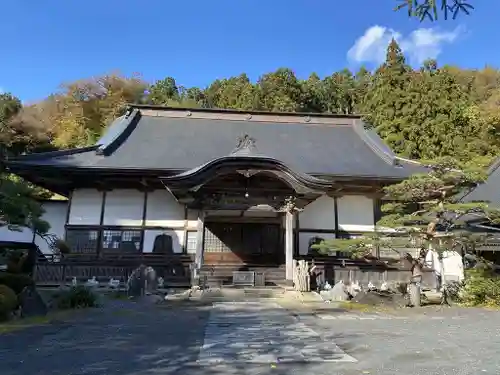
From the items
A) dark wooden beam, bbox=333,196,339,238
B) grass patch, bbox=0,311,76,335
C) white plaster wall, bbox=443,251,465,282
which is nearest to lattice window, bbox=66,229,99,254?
grass patch, bbox=0,311,76,335

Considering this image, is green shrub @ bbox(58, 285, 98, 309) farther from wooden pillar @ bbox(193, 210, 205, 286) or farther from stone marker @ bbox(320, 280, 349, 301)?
stone marker @ bbox(320, 280, 349, 301)

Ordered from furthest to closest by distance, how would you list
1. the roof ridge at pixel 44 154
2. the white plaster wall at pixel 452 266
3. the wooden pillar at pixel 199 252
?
the white plaster wall at pixel 452 266 → the roof ridge at pixel 44 154 → the wooden pillar at pixel 199 252

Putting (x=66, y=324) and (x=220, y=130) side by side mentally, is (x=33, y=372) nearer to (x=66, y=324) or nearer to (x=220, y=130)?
(x=66, y=324)

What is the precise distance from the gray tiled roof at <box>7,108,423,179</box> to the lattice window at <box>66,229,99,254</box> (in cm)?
246

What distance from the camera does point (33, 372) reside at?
415 centimetres

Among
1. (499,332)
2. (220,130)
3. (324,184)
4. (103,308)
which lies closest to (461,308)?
(499,332)

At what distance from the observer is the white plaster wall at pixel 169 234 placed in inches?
574

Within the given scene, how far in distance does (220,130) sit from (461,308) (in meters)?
13.0

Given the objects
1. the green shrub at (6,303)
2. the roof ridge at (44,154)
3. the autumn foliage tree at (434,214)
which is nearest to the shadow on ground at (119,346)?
the green shrub at (6,303)

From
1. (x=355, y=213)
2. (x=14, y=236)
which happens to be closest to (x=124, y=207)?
(x=14, y=236)

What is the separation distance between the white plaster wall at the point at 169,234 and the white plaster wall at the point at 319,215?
4.52m

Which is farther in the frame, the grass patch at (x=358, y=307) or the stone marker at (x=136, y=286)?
the stone marker at (x=136, y=286)

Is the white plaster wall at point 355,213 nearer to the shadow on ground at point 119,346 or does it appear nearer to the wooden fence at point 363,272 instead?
the wooden fence at point 363,272

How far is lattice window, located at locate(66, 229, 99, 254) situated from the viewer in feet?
47.5
